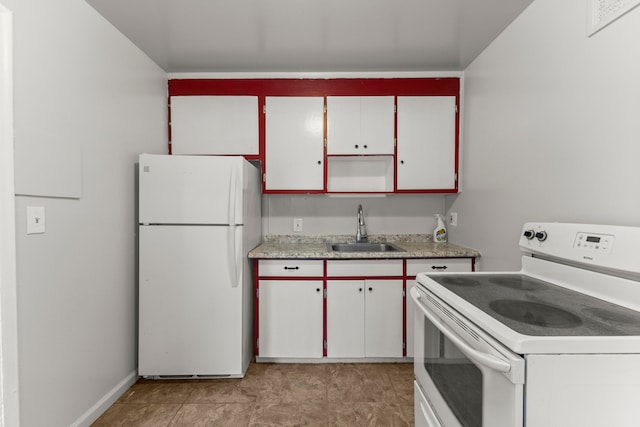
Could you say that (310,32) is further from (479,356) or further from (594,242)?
(479,356)

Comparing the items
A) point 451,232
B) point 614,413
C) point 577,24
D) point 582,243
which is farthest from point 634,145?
point 451,232

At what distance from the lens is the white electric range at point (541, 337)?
2.56 ft

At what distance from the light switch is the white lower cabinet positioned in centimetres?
172

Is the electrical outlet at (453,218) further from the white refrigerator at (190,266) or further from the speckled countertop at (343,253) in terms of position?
the white refrigerator at (190,266)

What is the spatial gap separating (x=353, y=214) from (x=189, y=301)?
1.58 metres

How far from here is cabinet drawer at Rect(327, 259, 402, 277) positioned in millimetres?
2467

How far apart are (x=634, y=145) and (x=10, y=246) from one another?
2.46m

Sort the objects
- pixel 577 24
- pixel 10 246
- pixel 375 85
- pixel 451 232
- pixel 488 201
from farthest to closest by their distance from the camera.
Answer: pixel 451 232 < pixel 375 85 < pixel 488 201 < pixel 577 24 < pixel 10 246

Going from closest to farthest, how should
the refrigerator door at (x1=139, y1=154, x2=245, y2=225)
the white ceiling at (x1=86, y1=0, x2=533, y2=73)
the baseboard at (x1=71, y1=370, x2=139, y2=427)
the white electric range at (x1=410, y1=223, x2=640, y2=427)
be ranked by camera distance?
the white electric range at (x1=410, y1=223, x2=640, y2=427)
the baseboard at (x1=71, y1=370, x2=139, y2=427)
the white ceiling at (x1=86, y1=0, x2=533, y2=73)
the refrigerator door at (x1=139, y1=154, x2=245, y2=225)

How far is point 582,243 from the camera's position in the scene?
1253mm

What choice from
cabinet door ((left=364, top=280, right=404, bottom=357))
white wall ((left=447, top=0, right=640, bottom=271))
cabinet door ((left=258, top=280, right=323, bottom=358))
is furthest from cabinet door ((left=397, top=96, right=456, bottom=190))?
cabinet door ((left=258, top=280, right=323, bottom=358))

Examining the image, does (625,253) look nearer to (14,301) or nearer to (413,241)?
(413,241)

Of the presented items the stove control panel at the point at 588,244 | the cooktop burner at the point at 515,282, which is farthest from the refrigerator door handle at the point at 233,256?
the stove control panel at the point at 588,244

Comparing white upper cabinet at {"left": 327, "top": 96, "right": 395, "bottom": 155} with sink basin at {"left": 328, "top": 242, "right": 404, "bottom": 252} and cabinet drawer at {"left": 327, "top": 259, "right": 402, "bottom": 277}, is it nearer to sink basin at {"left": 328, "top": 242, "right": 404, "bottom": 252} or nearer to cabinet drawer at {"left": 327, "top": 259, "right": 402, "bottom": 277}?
sink basin at {"left": 328, "top": 242, "right": 404, "bottom": 252}
